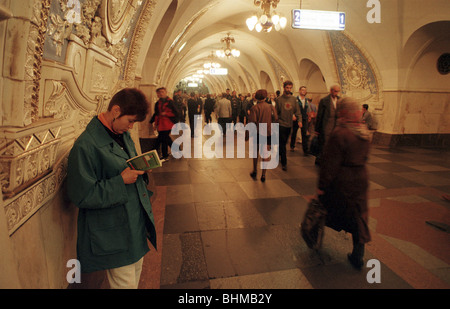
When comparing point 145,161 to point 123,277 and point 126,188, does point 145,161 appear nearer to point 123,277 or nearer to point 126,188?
point 126,188

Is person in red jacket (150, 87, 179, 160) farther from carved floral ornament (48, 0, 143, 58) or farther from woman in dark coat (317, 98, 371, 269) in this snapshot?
woman in dark coat (317, 98, 371, 269)

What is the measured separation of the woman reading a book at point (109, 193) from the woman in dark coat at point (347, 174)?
1545mm

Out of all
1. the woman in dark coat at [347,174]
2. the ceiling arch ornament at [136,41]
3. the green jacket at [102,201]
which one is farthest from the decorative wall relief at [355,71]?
the green jacket at [102,201]

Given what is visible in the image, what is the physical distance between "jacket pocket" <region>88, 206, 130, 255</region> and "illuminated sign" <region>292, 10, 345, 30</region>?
6.20 meters

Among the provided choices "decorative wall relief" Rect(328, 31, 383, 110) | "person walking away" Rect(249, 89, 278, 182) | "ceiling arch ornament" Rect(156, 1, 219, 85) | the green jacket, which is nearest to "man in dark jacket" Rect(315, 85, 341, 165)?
"person walking away" Rect(249, 89, 278, 182)

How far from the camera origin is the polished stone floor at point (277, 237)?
2.26 metres

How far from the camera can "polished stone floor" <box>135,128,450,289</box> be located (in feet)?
7.43

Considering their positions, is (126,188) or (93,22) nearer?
(126,188)

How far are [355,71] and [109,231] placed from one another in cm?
1091

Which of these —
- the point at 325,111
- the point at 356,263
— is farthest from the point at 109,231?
the point at 325,111

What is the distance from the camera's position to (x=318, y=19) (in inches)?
244

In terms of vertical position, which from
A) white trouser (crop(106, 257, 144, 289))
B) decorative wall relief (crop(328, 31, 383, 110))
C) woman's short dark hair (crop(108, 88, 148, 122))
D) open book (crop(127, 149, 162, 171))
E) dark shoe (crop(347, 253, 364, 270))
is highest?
decorative wall relief (crop(328, 31, 383, 110))
